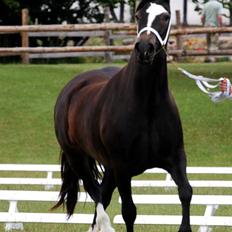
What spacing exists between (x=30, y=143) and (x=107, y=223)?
10506 mm

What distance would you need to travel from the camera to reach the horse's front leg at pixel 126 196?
8586 mm

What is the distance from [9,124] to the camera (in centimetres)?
2097

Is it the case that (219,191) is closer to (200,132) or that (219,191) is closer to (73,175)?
(73,175)

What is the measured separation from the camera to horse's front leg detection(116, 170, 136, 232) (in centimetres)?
859

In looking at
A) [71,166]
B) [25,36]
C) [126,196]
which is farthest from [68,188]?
[25,36]

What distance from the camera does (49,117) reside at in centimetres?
2133

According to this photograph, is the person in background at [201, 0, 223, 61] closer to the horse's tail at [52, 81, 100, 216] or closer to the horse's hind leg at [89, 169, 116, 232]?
the horse's tail at [52, 81, 100, 216]

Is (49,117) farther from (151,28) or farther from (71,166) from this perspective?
(151,28)

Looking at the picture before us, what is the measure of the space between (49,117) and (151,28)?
13.5m

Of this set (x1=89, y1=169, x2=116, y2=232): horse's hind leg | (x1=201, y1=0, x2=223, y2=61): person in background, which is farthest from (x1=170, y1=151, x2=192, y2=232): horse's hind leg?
(x1=201, y1=0, x2=223, y2=61): person in background

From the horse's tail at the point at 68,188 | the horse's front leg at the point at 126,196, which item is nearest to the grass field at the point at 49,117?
the horse's tail at the point at 68,188

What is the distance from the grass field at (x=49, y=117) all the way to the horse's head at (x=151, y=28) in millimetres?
7960

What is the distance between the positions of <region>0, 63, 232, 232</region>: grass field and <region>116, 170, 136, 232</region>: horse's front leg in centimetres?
702

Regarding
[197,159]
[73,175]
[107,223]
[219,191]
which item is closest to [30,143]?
[197,159]
